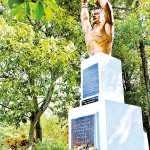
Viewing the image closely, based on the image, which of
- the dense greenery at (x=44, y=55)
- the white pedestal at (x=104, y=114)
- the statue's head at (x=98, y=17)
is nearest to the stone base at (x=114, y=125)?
the white pedestal at (x=104, y=114)

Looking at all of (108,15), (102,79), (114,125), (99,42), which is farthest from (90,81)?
(108,15)

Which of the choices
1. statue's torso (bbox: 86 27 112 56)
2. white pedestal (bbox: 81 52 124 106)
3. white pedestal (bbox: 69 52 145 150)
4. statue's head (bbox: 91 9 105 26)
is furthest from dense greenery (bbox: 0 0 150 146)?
white pedestal (bbox: 69 52 145 150)

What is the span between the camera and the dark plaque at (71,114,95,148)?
475 centimetres

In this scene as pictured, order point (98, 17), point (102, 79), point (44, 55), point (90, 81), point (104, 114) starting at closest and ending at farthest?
point (104, 114) < point (102, 79) < point (90, 81) < point (98, 17) < point (44, 55)

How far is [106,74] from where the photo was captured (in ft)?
17.5

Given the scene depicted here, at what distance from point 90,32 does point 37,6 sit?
177 inches

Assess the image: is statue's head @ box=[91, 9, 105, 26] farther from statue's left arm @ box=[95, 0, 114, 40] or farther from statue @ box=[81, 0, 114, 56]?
statue's left arm @ box=[95, 0, 114, 40]

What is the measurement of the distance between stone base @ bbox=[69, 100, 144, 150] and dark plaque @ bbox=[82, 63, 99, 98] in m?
0.43

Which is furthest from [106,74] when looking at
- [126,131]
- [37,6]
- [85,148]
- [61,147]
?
[61,147]

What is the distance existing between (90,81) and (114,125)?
118cm

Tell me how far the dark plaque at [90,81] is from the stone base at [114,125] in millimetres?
425

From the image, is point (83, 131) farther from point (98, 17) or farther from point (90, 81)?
point (98, 17)

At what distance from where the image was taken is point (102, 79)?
205 inches

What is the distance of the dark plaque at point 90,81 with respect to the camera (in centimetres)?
532
